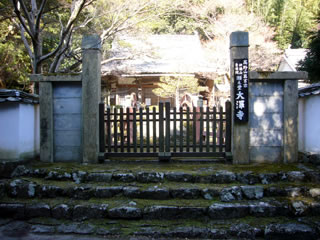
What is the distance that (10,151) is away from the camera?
620 cm

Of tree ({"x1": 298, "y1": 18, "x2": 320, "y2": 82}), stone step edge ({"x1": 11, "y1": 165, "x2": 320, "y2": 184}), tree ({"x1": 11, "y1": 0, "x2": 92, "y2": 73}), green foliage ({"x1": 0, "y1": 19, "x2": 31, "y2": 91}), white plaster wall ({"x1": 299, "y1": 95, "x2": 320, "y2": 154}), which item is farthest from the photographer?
green foliage ({"x1": 0, "y1": 19, "x2": 31, "y2": 91})

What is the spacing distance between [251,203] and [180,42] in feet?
58.6

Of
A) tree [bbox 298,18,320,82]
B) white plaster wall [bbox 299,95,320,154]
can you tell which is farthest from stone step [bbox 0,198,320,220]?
tree [bbox 298,18,320,82]

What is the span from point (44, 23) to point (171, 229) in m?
12.4

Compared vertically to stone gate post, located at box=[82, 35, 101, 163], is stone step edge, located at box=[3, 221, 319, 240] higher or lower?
lower

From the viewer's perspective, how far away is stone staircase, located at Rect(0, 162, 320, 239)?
4.32 metres

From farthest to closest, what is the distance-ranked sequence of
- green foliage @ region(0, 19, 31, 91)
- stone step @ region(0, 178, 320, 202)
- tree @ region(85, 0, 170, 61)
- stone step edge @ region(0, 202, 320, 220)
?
green foliage @ region(0, 19, 31, 91), tree @ region(85, 0, 170, 61), stone step @ region(0, 178, 320, 202), stone step edge @ region(0, 202, 320, 220)

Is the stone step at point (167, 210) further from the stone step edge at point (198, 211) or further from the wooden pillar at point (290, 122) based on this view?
the wooden pillar at point (290, 122)

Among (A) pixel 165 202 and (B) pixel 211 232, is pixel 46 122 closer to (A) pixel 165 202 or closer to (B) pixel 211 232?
(A) pixel 165 202

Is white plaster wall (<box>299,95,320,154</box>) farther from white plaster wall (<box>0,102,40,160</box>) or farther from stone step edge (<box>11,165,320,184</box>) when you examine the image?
white plaster wall (<box>0,102,40,160</box>)

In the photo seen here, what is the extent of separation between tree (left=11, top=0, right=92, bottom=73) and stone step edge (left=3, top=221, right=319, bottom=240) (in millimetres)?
6477

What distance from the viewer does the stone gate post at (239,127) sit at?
615 cm

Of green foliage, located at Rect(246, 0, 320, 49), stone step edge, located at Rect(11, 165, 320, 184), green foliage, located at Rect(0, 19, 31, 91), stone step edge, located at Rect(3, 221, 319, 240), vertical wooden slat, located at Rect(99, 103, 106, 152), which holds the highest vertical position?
green foliage, located at Rect(246, 0, 320, 49)

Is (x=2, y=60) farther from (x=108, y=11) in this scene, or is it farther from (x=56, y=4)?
(x=108, y=11)
